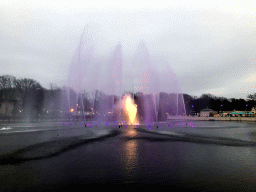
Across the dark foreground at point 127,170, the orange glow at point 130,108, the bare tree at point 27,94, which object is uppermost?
the bare tree at point 27,94

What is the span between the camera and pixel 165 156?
1262 centimetres

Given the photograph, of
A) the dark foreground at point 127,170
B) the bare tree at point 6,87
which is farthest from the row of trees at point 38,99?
the dark foreground at point 127,170

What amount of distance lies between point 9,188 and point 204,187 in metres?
7.18

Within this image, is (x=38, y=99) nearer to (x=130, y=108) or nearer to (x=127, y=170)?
(x=130, y=108)

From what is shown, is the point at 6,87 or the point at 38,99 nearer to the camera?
the point at 6,87

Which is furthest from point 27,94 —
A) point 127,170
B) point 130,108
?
point 127,170


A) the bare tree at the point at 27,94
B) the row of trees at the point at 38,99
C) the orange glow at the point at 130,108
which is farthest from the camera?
the bare tree at the point at 27,94

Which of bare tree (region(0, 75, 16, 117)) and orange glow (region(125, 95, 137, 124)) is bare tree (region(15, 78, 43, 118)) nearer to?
bare tree (region(0, 75, 16, 117))

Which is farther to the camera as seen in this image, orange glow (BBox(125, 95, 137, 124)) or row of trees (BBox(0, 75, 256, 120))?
row of trees (BBox(0, 75, 256, 120))

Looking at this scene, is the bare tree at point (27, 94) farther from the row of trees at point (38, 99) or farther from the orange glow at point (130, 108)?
the orange glow at point (130, 108)

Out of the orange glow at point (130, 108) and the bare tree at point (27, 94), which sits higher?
the bare tree at point (27, 94)

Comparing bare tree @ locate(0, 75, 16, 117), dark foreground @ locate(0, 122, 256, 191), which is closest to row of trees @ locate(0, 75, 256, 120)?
bare tree @ locate(0, 75, 16, 117)

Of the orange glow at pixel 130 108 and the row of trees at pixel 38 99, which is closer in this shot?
the orange glow at pixel 130 108

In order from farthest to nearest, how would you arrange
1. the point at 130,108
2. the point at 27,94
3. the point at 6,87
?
the point at 27,94
the point at 6,87
the point at 130,108
